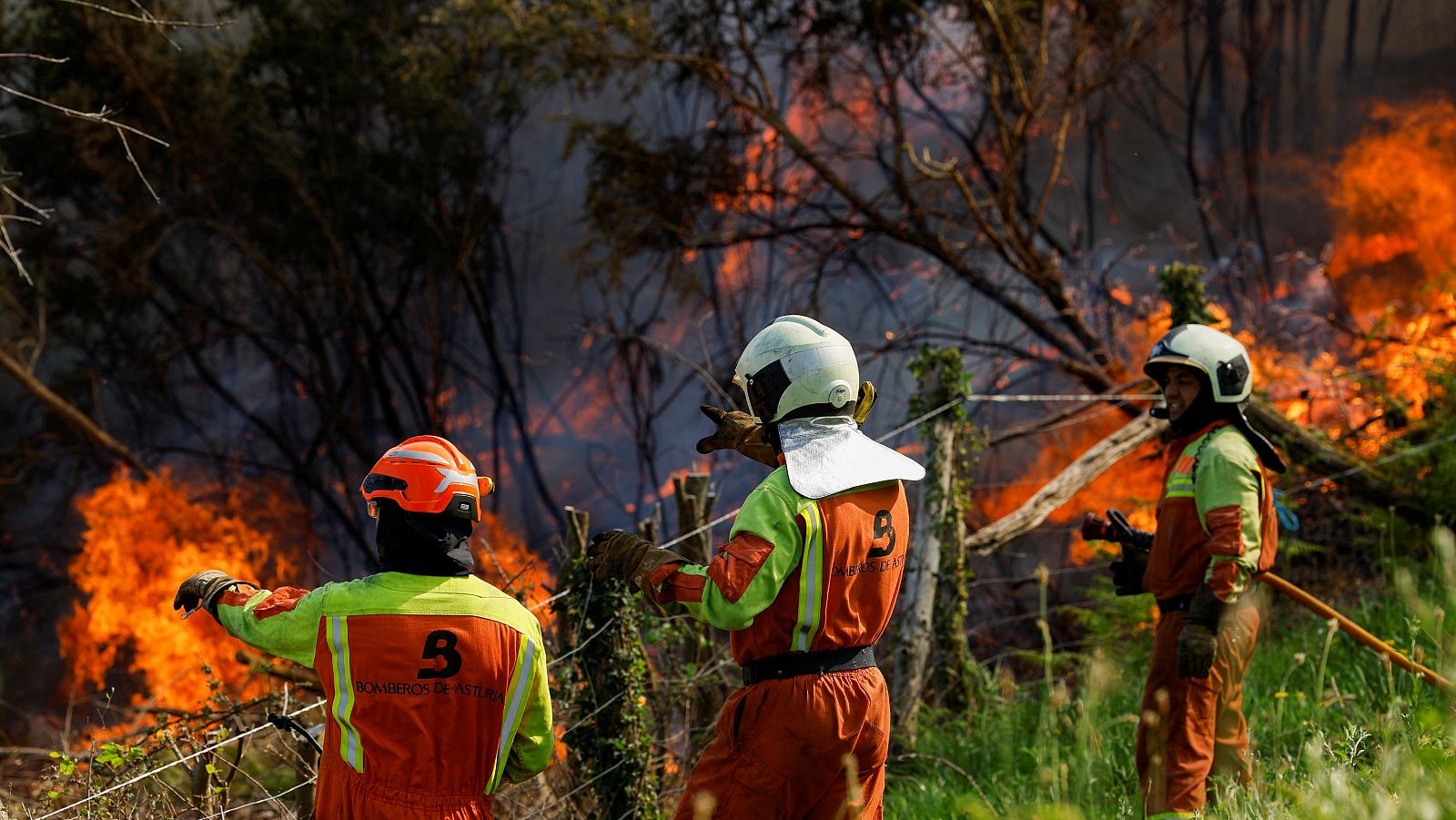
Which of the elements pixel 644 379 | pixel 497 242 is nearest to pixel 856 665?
pixel 644 379

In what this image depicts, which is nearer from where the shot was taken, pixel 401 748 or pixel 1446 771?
pixel 1446 771

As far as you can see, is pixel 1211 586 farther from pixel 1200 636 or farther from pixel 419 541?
pixel 419 541

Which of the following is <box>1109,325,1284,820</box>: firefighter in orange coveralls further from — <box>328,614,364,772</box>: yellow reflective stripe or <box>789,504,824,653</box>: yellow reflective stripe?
<box>328,614,364,772</box>: yellow reflective stripe

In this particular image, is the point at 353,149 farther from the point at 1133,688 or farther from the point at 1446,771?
the point at 1446,771

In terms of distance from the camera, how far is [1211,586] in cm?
382

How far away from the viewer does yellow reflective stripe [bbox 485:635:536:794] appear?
2836 mm

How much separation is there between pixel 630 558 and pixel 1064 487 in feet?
13.8

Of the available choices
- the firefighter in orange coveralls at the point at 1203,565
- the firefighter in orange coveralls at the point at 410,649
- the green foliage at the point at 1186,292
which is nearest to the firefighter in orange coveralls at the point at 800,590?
the firefighter in orange coveralls at the point at 410,649

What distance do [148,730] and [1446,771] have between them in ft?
11.3

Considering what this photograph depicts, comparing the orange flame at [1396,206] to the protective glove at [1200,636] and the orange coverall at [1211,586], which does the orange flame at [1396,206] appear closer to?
the orange coverall at [1211,586]

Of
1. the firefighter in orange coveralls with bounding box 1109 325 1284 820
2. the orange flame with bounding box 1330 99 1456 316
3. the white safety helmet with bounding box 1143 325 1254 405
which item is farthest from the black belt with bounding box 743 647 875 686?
the orange flame with bounding box 1330 99 1456 316

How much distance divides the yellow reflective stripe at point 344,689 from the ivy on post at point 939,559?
3.64 m

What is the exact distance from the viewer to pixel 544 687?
2.91 meters

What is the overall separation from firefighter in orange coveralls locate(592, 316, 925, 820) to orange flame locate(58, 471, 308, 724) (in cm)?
1131
